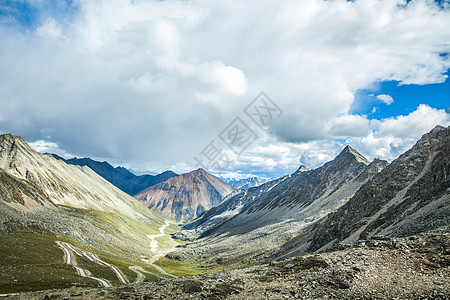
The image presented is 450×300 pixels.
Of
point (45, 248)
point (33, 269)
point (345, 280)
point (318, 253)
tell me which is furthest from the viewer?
point (45, 248)

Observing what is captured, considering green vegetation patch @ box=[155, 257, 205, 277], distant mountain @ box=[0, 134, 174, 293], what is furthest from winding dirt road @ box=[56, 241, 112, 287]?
green vegetation patch @ box=[155, 257, 205, 277]

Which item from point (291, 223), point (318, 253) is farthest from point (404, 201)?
point (291, 223)

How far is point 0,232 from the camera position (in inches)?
3364

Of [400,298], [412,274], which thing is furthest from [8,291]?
[412,274]

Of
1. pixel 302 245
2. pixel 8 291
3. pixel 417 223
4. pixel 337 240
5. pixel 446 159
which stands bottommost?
pixel 302 245

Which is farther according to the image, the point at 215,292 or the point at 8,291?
the point at 8,291

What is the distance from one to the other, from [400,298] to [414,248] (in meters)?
9.99

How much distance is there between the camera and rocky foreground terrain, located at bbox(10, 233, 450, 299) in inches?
854

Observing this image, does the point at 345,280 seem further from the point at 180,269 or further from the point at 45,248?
the point at 180,269

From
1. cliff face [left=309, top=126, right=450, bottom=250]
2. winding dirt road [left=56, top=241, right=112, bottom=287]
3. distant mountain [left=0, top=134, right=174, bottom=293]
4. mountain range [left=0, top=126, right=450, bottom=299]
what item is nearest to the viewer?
mountain range [left=0, top=126, right=450, bottom=299]

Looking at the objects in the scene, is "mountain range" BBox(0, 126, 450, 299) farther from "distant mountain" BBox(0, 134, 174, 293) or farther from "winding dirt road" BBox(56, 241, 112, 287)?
"winding dirt road" BBox(56, 241, 112, 287)

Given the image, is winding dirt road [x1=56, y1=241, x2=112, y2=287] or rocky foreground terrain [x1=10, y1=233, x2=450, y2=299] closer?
rocky foreground terrain [x1=10, y1=233, x2=450, y2=299]

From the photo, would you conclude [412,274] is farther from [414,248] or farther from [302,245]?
[302,245]

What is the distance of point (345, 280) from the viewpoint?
24.2 meters
